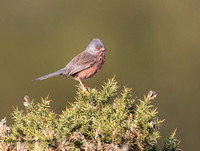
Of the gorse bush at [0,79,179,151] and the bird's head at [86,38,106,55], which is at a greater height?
the bird's head at [86,38,106,55]

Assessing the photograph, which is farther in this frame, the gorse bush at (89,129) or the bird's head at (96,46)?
the bird's head at (96,46)

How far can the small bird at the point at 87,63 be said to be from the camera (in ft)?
15.7

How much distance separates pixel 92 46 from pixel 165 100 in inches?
169

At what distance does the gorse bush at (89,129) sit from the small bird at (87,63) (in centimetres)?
184

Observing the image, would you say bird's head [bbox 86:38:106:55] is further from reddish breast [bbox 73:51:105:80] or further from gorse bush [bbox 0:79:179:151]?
gorse bush [bbox 0:79:179:151]

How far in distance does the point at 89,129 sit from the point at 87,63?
2.24 metres

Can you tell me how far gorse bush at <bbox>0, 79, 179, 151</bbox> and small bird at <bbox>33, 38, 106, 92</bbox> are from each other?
1.84 metres

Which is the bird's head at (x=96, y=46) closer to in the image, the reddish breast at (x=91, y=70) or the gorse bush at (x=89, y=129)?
the reddish breast at (x=91, y=70)

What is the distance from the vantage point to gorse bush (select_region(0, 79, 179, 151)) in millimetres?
2387

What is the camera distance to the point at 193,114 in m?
8.77

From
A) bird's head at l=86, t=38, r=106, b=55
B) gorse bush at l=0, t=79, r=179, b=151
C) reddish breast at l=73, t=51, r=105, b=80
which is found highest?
bird's head at l=86, t=38, r=106, b=55

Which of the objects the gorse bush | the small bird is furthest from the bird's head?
the gorse bush

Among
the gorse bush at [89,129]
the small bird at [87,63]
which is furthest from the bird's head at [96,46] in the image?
the gorse bush at [89,129]

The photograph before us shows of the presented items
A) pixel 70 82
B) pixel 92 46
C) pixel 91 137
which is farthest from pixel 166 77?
pixel 91 137
